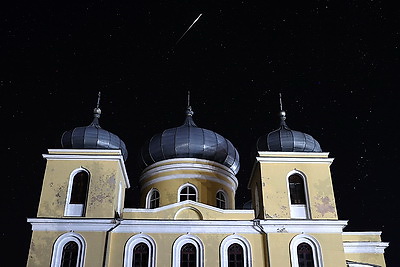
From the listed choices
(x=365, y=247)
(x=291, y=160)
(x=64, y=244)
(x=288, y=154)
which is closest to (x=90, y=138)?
(x=64, y=244)

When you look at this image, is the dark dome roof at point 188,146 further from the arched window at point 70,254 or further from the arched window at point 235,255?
the arched window at point 70,254

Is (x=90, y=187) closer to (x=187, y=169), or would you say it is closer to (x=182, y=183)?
(x=182, y=183)

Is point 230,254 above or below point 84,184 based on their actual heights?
below

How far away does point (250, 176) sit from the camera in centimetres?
2783

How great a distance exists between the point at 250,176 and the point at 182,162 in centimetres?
366

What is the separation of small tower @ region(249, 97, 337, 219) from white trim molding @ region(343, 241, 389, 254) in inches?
157

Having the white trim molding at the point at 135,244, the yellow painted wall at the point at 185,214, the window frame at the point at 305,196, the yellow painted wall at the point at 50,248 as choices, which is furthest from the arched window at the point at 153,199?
the window frame at the point at 305,196

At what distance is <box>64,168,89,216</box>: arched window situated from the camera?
78.4 feet

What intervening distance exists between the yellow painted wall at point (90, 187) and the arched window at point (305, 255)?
8.29 metres

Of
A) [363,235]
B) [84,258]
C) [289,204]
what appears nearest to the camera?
[84,258]

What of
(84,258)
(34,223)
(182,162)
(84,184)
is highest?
(182,162)

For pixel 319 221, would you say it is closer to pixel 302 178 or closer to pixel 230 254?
pixel 302 178

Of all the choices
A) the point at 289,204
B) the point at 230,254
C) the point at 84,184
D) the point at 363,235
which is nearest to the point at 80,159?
the point at 84,184

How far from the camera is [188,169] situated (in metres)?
28.4
